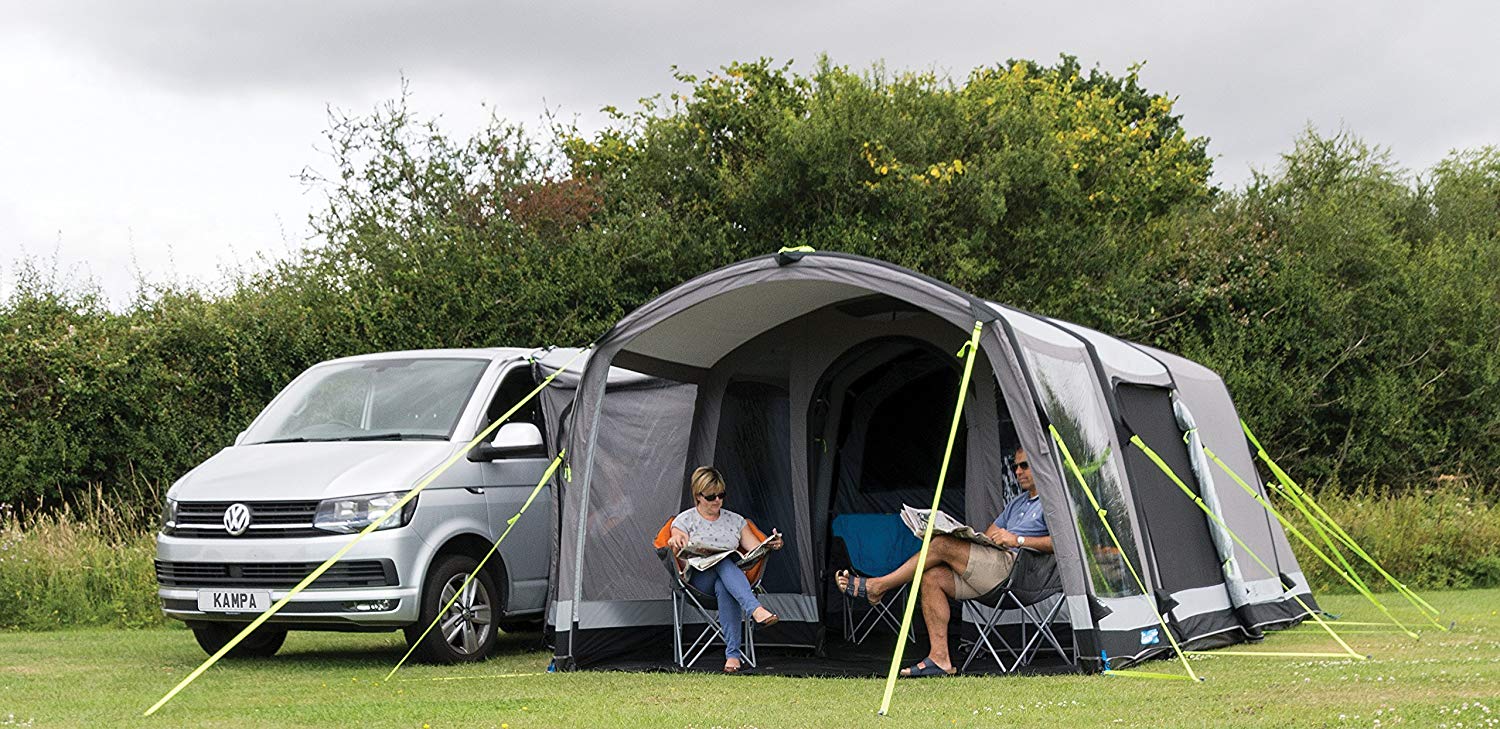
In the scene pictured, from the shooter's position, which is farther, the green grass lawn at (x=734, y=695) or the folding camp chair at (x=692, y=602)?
the folding camp chair at (x=692, y=602)

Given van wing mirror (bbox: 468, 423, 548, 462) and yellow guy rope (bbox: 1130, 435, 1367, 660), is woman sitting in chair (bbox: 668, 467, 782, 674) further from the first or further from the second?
yellow guy rope (bbox: 1130, 435, 1367, 660)

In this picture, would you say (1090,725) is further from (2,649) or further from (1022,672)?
(2,649)

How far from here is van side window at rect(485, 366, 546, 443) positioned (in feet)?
29.5

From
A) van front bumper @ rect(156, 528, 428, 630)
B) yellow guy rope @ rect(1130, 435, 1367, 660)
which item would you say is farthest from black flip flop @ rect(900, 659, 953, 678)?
van front bumper @ rect(156, 528, 428, 630)

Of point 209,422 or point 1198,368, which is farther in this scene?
point 209,422

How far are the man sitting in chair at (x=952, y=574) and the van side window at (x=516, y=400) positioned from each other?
2.33 meters

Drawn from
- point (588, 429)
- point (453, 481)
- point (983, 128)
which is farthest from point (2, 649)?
point (983, 128)

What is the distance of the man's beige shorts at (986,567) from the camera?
7.78 metres

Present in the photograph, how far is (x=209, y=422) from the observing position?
1316cm

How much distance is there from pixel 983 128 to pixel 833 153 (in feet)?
7.02

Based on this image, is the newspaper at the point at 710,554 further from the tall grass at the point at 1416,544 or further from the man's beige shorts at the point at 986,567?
the tall grass at the point at 1416,544

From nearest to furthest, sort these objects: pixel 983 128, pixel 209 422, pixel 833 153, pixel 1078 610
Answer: pixel 1078 610 < pixel 209 422 < pixel 833 153 < pixel 983 128

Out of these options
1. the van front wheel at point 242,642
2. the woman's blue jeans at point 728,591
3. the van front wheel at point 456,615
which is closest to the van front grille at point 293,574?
the van front wheel at point 456,615

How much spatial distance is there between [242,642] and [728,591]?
2.97 meters
